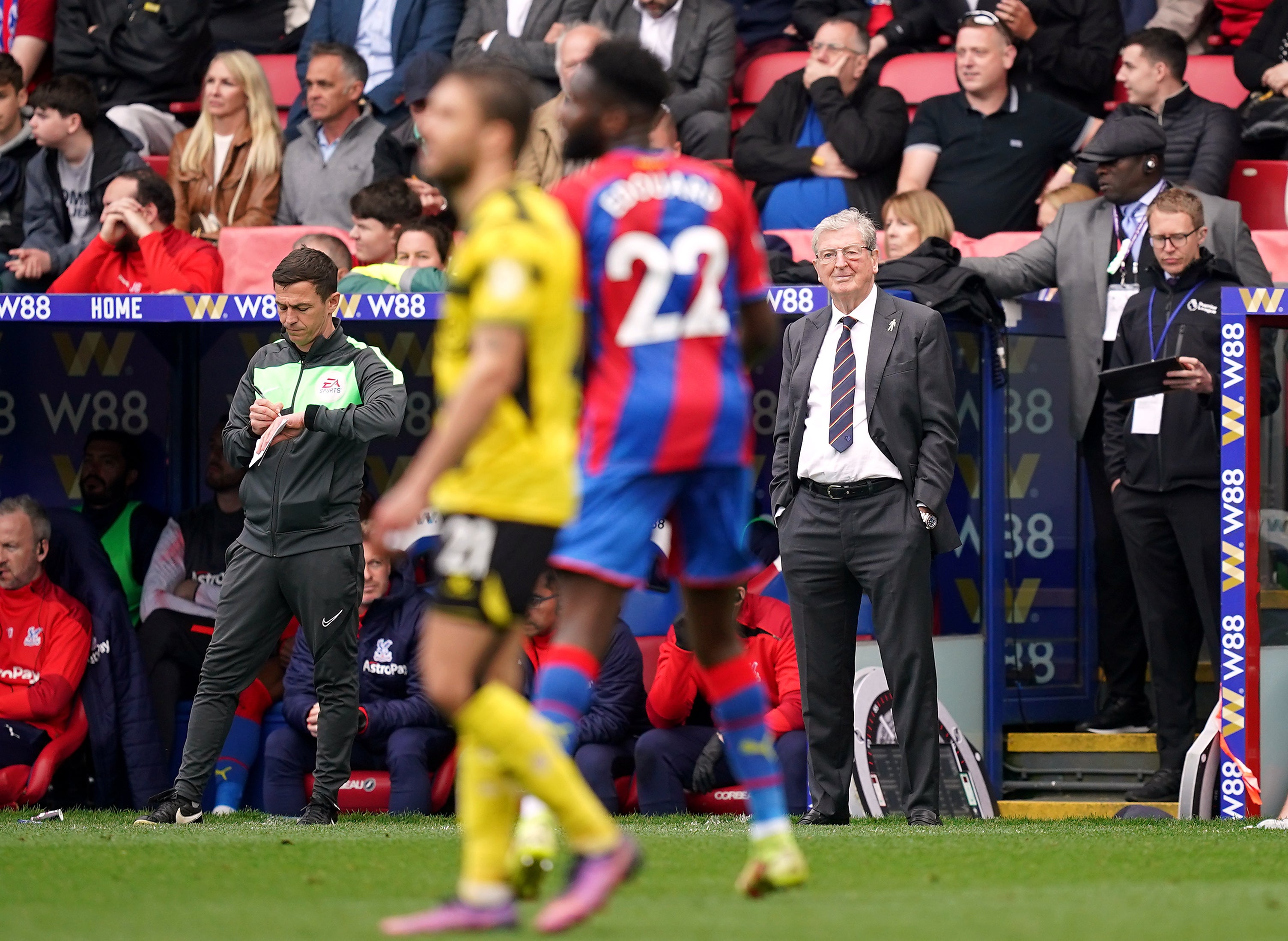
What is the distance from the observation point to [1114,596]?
320 inches

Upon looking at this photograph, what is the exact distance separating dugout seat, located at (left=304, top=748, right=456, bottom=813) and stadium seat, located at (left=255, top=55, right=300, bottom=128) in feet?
15.7

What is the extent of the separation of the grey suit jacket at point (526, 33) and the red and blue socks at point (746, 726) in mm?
6123

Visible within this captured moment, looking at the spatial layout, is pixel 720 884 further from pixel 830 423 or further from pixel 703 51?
pixel 703 51

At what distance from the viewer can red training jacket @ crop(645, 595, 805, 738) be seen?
302 inches

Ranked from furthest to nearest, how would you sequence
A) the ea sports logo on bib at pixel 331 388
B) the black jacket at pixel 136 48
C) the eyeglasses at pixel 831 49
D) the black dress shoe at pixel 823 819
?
the black jacket at pixel 136 48 < the eyeglasses at pixel 831 49 < the ea sports logo on bib at pixel 331 388 < the black dress shoe at pixel 823 819

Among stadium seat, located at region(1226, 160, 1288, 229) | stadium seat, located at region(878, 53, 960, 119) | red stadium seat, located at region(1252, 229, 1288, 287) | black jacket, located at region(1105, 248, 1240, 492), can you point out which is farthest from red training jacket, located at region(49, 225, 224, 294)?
stadium seat, located at region(1226, 160, 1288, 229)

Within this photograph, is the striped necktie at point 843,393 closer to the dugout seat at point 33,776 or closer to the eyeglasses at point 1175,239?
the eyeglasses at point 1175,239

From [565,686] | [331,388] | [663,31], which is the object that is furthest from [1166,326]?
[565,686]

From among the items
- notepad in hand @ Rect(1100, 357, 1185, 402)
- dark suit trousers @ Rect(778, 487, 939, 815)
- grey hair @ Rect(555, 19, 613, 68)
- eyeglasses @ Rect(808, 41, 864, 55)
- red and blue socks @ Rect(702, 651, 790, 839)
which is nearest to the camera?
red and blue socks @ Rect(702, 651, 790, 839)

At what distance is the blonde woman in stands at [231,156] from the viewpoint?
9352 millimetres

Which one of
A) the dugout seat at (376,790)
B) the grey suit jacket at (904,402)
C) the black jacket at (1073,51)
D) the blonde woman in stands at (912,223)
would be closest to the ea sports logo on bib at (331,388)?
the grey suit jacket at (904,402)

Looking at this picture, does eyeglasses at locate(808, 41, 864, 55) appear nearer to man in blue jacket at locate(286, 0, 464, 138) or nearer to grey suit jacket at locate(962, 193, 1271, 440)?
grey suit jacket at locate(962, 193, 1271, 440)

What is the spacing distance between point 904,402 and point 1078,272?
1.78m

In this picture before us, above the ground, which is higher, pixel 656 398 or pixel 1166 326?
pixel 1166 326
